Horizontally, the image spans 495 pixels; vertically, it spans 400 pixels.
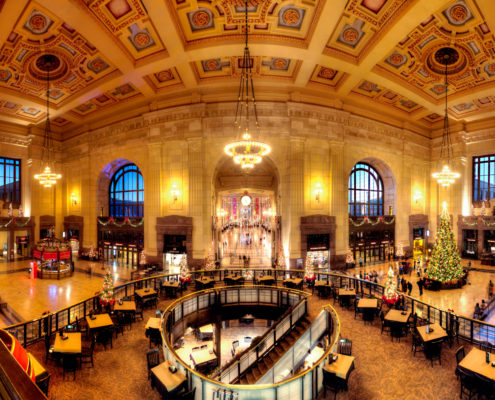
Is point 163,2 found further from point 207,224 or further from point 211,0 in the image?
point 207,224

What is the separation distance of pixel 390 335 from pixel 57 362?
28.9 ft

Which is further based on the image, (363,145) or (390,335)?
(363,145)

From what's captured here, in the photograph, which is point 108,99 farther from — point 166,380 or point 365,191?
point 365,191

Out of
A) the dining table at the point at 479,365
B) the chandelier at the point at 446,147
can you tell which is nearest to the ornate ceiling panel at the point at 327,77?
the chandelier at the point at 446,147

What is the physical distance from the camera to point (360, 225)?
65.0ft

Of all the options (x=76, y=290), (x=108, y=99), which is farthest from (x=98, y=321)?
(x=108, y=99)

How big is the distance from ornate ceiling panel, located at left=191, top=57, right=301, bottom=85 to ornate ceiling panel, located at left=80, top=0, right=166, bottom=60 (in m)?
2.53

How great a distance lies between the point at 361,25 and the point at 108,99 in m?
15.8

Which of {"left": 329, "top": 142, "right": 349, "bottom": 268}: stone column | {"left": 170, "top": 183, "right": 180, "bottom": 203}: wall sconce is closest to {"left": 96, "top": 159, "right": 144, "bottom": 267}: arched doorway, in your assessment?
{"left": 170, "top": 183, "right": 180, "bottom": 203}: wall sconce

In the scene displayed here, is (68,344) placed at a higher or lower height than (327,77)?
lower

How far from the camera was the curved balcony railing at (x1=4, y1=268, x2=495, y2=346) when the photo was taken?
724 cm

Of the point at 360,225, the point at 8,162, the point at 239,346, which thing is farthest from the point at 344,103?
the point at 8,162

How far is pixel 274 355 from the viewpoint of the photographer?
872 centimetres

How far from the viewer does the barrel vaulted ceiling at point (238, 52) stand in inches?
407
